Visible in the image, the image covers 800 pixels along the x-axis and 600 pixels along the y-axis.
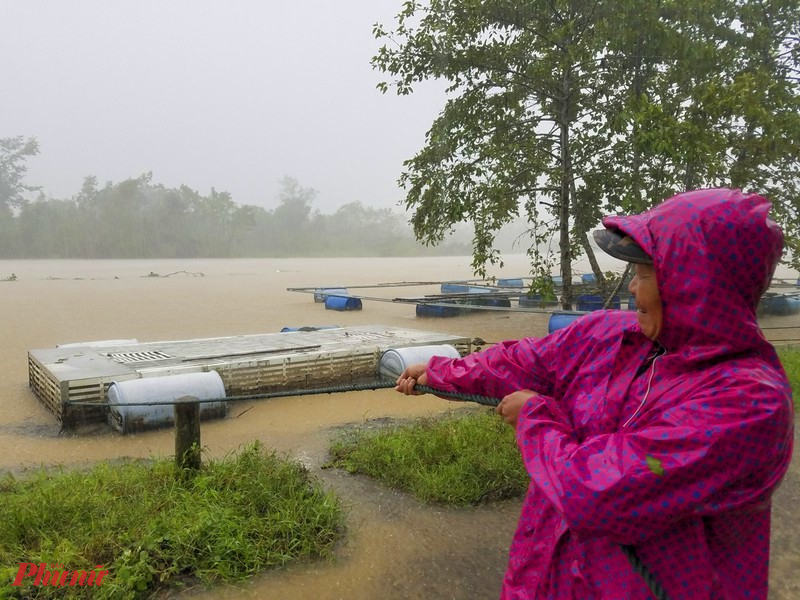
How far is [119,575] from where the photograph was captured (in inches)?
105

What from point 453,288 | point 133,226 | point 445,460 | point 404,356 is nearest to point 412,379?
point 445,460

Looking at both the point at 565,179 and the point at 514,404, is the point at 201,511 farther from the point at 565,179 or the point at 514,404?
the point at 565,179

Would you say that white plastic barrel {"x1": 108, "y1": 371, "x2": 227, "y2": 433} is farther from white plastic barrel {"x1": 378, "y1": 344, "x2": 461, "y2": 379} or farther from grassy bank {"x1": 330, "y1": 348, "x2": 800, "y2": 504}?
white plastic barrel {"x1": 378, "y1": 344, "x2": 461, "y2": 379}

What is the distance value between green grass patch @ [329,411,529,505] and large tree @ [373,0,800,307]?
4.07m

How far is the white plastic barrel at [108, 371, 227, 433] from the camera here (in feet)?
17.7

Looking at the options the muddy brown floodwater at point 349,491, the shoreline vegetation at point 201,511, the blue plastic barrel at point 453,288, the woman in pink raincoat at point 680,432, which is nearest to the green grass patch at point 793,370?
the muddy brown floodwater at point 349,491

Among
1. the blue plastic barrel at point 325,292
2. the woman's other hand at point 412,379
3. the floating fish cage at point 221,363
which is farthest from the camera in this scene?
the blue plastic barrel at point 325,292

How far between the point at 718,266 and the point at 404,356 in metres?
5.75

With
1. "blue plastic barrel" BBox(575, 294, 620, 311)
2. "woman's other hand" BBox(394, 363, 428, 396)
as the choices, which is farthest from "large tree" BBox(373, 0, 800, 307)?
"woman's other hand" BBox(394, 363, 428, 396)

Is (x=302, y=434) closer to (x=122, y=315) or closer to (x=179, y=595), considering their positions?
(x=179, y=595)

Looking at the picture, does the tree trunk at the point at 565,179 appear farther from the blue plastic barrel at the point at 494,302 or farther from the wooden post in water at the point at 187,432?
the blue plastic barrel at the point at 494,302

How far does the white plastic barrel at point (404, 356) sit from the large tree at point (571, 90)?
6.75 feet

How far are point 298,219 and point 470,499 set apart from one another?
7864 cm

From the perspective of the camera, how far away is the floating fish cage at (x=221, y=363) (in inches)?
227
